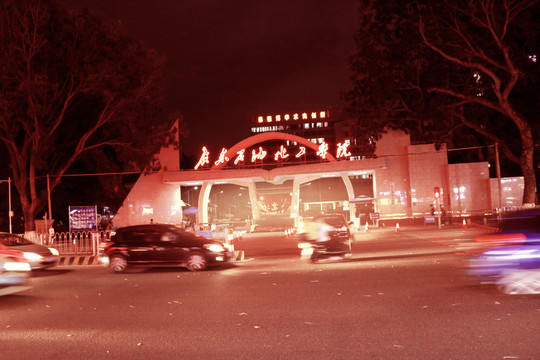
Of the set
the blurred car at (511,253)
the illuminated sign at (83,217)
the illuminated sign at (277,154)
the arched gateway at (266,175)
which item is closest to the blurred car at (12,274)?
the blurred car at (511,253)

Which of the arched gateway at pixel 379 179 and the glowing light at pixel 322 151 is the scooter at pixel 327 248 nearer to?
the arched gateway at pixel 379 179

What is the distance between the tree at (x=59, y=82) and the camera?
31.1 m

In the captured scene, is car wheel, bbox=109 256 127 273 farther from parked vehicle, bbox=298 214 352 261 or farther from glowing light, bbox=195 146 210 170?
glowing light, bbox=195 146 210 170

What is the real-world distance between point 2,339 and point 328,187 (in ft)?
284

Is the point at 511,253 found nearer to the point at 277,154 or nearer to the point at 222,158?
the point at 277,154

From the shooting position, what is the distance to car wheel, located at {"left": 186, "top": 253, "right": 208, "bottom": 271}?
50.9 ft

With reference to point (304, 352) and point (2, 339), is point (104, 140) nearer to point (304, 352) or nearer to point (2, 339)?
point (2, 339)

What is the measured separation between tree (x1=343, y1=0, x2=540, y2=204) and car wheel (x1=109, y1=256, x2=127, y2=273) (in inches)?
885

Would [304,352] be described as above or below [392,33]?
below

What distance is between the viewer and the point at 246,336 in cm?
710

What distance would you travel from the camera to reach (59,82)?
112ft

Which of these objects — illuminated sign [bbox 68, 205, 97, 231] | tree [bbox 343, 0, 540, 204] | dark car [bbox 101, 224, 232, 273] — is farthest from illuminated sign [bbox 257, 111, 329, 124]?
dark car [bbox 101, 224, 232, 273]

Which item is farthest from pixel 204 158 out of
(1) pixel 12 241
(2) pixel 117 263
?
(2) pixel 117 263

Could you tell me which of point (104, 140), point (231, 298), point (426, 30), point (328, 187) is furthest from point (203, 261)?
point (328, 187)
